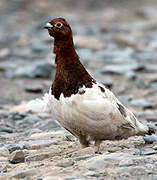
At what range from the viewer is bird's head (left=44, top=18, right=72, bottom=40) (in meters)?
5.74

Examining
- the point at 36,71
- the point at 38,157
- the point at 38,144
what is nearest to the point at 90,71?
the point at 36,71

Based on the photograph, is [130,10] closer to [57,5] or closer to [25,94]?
[57,5]

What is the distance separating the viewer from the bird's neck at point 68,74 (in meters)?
5.61

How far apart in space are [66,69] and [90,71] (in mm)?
7609

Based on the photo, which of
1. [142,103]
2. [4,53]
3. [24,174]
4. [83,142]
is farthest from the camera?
[4,53]

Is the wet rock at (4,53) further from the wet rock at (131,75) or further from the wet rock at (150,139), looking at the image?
the wet rock at (150,139)

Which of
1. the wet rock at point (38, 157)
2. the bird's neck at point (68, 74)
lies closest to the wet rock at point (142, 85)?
the bird's neck at point (68, 74)

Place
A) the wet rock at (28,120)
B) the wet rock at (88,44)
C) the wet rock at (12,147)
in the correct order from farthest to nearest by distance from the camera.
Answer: the wet rock at (88,44)
the wet rock at (28,120)
the wet rock at (12,147)

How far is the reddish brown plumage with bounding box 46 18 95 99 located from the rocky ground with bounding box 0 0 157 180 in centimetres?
68

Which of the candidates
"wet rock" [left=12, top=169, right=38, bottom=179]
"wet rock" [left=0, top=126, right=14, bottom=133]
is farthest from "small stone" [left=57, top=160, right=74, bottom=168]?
"wet rock" [left=0, top=126, right=14, bottom=133]

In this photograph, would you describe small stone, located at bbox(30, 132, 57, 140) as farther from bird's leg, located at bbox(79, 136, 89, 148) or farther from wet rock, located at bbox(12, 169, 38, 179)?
wet rock, located at bbox(12, 169, 38, 179)

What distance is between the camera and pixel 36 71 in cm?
1263

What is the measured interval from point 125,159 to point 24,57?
10757mm

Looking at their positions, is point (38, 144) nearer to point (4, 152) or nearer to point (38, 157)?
point (4, 152)
